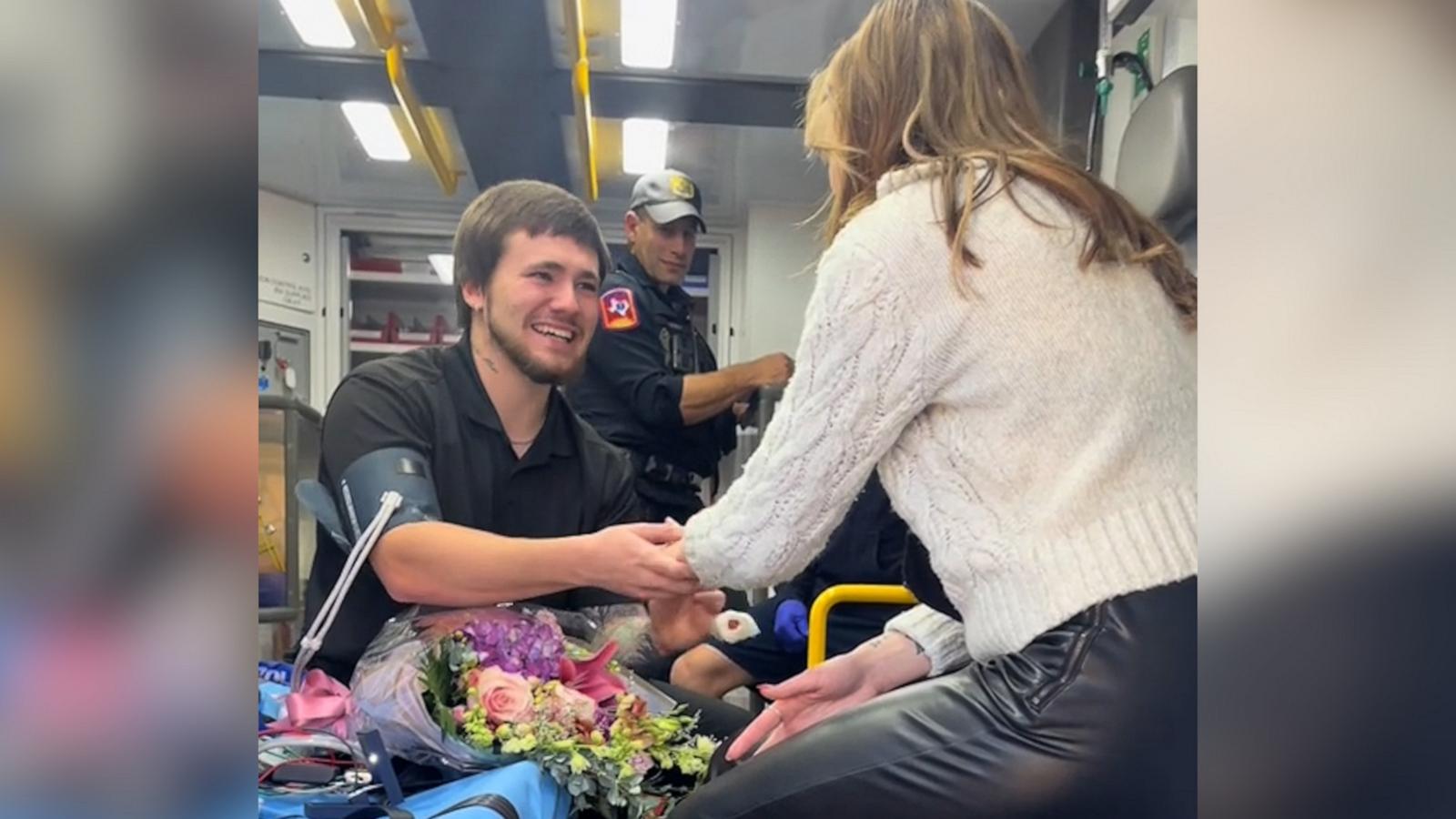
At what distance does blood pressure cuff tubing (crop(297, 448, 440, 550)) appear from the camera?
112 centimetres

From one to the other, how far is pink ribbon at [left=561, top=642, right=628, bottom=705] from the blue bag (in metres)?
0.12

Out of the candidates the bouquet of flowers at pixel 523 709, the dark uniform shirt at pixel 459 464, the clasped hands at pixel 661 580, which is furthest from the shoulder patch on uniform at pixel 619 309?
the bouquet of flowers at pixel 523 709

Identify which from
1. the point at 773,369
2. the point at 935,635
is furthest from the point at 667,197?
the point at 935,635

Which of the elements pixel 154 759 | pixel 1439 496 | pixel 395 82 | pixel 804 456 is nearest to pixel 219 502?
pixel 154 759

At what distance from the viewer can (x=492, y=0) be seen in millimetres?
1152

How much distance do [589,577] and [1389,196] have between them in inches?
33.1

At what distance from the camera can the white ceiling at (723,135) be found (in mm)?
1152

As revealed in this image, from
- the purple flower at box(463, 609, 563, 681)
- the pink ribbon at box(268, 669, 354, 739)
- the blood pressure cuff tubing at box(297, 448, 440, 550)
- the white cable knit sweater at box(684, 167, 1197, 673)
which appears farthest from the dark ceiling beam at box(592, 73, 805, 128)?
the pink ribbon at box(268, 669, 354, 739)

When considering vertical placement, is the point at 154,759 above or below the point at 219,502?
below

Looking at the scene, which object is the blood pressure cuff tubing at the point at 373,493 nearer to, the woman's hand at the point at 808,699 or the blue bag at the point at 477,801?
the blue bag at the point at 477,801

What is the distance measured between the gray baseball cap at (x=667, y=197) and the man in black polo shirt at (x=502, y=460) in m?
0.07

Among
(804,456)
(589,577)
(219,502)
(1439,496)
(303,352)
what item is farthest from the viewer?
(589,577)

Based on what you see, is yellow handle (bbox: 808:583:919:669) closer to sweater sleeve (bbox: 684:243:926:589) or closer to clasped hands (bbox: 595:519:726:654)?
clasped hands (bbox: 595:519:726:654)

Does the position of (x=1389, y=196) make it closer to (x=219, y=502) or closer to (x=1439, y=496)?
(x=1439, y=496)
